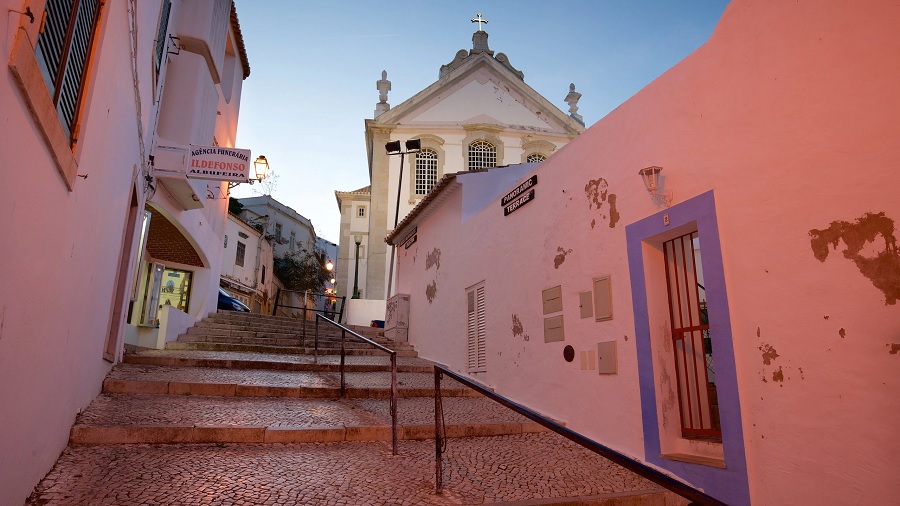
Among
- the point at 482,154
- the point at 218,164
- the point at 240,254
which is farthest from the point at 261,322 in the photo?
the point at 240,254

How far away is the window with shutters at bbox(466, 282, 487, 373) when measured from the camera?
28.3 ft

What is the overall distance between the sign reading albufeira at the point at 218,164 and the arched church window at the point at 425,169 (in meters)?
12.4

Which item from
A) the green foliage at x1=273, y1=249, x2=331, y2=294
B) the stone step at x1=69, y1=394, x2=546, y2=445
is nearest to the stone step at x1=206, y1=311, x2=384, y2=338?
the stone step at x1=69, y1=394, x2=546, y2=445

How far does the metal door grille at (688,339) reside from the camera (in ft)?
15.3

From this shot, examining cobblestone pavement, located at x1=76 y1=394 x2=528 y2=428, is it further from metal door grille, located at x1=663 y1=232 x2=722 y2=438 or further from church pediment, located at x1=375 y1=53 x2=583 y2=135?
church pediment, located at x1=375 y1=53 x2=583 y2=135

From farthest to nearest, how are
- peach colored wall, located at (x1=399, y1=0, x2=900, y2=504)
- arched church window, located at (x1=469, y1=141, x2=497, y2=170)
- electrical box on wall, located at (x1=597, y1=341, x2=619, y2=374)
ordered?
1. arched church window, located at (x1=469, y1=141, x2=497, y2=170)
2. electrical box on wall, located at (x1=597, y1=341, x2=619, y2=374)
3. peach colored wall, located at (x1=399, y1=0, x2=900, y2=504)

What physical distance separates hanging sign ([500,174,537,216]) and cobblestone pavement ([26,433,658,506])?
342 centimetres

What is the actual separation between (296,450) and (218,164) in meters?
5.29

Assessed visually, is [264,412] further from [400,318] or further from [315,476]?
[400,318]

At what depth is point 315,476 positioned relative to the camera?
3.86 metres

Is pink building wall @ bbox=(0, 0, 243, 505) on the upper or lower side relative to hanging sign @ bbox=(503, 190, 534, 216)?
lower

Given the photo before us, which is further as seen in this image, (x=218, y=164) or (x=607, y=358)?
(x=218, y=164)

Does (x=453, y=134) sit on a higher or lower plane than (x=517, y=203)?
higher

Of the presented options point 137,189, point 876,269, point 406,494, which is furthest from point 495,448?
point 137,189
